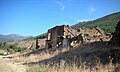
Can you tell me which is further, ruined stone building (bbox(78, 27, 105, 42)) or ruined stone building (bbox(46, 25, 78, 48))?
ruined stone building (bbox(46, 25, 78, 48))

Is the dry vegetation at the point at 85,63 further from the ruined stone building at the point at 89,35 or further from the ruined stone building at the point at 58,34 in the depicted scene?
the ruined stone building at the point at 58,34

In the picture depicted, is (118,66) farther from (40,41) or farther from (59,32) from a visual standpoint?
(40,41)

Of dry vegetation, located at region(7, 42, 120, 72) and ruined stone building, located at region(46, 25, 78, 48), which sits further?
ruined stone building, located at region(46, 25, 78, 48)

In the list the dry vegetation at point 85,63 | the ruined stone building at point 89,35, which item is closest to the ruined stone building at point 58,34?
the ruined stone building at point 89,35

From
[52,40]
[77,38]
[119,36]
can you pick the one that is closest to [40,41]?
[52,40]

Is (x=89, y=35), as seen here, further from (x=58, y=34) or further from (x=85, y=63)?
(x=85, y=63)

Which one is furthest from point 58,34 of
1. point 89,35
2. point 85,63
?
point 85,63

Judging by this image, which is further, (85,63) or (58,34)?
(58,34)

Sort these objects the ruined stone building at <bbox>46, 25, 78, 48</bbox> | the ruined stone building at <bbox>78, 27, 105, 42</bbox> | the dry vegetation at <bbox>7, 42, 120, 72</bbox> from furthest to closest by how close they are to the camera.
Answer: the ruined stone building at <bbox>46, 25, 78, 48</bbox>
the ruined stone building at <bbox>78, 27, 105, 42</bbox>
the dry vegetation at <bbox>7, 42, 120, 72</bbox>

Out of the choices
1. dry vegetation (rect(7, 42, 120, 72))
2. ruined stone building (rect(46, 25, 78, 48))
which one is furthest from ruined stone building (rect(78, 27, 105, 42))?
dry vegetation (rect(7, 42, 120, 72))

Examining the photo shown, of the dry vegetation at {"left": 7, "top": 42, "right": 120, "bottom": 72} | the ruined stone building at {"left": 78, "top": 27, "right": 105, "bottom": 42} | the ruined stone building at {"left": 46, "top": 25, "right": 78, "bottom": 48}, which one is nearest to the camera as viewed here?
the dry vegetation at {"left": 7, "top": 42, "right": 120, "bottom": 72}

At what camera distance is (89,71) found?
10.1m

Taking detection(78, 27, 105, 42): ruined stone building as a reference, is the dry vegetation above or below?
below

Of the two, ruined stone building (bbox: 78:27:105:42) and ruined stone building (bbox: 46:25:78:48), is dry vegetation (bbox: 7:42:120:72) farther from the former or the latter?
ruined stone building (bbox: 46:25:78:48)
